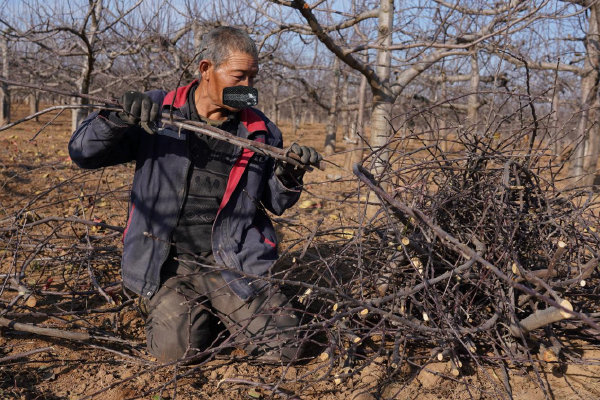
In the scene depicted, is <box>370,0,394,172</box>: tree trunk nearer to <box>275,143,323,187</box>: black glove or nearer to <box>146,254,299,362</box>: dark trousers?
<box>275,143,323,187</box>: black glove

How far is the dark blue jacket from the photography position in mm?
2314

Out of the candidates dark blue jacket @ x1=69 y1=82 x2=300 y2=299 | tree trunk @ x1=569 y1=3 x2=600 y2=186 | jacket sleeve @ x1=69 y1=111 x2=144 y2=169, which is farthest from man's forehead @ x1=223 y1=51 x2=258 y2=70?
tree trunk @ x1=569 y1=3 x2=600 y2=186

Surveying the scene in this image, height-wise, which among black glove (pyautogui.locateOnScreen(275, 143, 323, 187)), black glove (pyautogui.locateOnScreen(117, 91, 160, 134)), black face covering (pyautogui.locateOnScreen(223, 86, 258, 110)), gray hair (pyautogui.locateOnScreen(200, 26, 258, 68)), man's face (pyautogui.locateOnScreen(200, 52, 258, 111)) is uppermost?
gray hair (pyautogui.locateOnScreen(200, 26, 258, 68))

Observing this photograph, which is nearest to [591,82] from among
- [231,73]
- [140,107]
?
[231,73]

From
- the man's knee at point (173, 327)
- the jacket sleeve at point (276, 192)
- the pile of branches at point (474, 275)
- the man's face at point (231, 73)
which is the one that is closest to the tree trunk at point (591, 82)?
the pile of branches at point (474, 275)

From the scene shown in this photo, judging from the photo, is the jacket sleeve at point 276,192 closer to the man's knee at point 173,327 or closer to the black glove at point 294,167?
the black glove at point 294,167

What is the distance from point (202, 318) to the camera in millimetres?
2389

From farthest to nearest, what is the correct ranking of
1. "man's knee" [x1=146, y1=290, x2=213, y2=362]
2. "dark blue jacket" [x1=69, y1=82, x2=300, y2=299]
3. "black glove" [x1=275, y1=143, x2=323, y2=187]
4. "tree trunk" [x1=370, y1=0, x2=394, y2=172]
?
"tree trunk" [x1=370, y1=0, x2=394, y2=172]
"dark blue jacket" [x1=69, y1=82, x2=300, y2=299]
"man's knee" [x1=146, y1=290, x2=213, y2=362]
"black glove" [x1=275, y1=143, x2=323, y2=187]

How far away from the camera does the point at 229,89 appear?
2.25 meters

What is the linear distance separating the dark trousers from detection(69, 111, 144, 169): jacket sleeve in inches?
22.3

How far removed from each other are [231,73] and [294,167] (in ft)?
1.69

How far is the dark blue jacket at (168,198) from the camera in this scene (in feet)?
7.59

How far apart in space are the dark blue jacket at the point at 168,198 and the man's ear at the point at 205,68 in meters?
0.14

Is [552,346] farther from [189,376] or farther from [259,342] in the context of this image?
[189,376]
